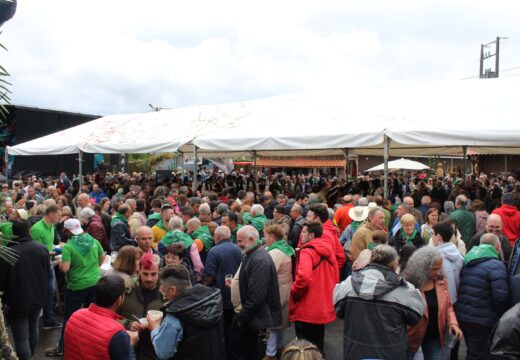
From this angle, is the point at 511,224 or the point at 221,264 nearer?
the point at 221,264

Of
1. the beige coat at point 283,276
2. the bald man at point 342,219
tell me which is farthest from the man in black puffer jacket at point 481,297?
the bald man at point 342,219

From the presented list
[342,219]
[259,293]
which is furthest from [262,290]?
[342,219]

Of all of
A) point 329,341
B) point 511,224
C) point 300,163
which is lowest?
point 329,341

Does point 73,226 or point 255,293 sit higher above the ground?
point 73,226

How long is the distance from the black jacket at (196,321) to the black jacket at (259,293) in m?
1.00

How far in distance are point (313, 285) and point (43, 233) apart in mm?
3141

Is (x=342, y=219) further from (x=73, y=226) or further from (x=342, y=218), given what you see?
(x=73, y=226)

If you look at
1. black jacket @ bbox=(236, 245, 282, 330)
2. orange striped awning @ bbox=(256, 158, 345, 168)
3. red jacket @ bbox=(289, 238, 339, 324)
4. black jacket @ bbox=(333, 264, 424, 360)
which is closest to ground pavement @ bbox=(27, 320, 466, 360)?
red jacket @ bbox=(289, 238, 339, 324)

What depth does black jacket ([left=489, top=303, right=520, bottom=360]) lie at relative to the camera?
2.53 metres

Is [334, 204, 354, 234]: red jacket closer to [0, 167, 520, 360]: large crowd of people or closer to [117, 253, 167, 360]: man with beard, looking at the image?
[0, 167, 520, 360]: large crowd of people

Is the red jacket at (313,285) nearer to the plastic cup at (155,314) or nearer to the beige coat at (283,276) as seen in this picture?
the beige coat at (283,276)

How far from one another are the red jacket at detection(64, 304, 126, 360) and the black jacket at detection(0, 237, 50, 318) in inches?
59.7

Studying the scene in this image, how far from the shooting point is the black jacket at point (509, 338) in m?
2.53

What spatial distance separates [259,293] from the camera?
158 inches
